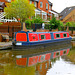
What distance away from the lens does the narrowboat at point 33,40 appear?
17.6 m

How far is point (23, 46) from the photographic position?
57.9ft

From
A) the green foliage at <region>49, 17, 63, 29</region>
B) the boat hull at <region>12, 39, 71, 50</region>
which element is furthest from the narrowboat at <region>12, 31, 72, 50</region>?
the green foliage at <region>49, 17, 63, 29</region>

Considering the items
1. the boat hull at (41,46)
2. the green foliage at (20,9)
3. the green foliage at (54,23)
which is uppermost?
the green foliage at (20,9)

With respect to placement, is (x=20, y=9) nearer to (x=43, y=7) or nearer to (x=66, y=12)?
(x=43, y=7)

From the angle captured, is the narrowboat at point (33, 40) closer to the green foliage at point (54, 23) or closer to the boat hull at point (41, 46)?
the boat hull at point (41, 46)

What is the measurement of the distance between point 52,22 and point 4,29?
40.4 feet

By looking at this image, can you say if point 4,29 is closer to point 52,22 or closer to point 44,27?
point 44,27

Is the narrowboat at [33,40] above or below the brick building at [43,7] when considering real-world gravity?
below

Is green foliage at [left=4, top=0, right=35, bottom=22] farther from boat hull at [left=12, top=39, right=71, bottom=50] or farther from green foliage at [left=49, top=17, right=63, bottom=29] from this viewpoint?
boat hull at [left=12, top=39, right=71, bottom=50]

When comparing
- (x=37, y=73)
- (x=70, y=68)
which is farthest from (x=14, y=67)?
(x=70, y=68)

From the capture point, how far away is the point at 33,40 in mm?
18844

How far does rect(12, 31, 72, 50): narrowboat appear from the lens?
17578mm

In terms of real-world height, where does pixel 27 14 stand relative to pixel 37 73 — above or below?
above

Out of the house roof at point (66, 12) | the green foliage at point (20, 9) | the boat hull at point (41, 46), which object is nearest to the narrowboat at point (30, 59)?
the boat hull at point (41, 46)
